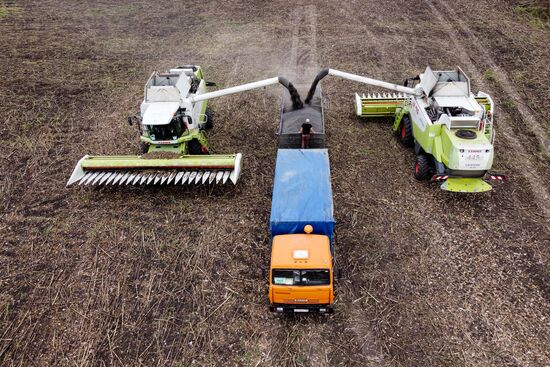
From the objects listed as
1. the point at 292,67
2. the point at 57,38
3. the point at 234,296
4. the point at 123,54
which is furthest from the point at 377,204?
the point at 57,38

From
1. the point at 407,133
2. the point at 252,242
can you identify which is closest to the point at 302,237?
the point at 252,242

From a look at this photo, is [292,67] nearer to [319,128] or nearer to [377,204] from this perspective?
[319,128]

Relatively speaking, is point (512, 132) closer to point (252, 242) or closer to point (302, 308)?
point (252, 242)

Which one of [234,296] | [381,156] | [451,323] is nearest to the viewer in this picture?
[451,323]

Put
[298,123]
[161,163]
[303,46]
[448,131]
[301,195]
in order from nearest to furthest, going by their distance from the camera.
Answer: [301,195] → [448,131] → [161,163] → [298,123] → [303,46]

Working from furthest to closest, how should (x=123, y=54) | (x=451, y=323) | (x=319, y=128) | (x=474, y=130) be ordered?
(x=123, y=54), (x=319, y=128), (x=474, y=130), (x=451, y=323)

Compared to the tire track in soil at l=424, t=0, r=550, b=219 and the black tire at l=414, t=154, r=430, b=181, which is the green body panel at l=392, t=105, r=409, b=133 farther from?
the tire track in soil at l=424, t=0, r=550, b=219

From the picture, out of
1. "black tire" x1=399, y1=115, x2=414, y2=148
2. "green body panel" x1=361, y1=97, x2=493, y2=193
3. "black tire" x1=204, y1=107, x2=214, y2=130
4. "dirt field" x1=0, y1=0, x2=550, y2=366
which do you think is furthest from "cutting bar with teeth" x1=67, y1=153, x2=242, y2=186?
"black tire" x1=399, y1=115, x2=414, y2=148
